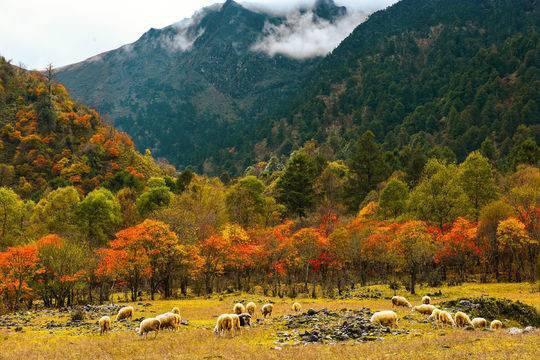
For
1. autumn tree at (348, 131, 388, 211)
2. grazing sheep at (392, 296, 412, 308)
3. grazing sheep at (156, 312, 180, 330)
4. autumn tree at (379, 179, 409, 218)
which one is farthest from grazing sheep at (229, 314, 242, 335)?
autumn tree at (348, 131, 388, 211)

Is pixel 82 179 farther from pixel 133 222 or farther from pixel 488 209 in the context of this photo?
pixel 488 209

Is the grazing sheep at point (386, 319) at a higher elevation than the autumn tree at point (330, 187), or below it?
below

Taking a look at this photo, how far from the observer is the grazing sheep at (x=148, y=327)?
29.5 metres

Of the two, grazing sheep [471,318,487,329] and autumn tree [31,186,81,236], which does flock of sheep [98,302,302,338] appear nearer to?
grazing sheep [471,318,487,329]

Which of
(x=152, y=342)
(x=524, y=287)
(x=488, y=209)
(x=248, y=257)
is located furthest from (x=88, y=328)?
(x=488, y=209)

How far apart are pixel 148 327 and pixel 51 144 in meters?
135

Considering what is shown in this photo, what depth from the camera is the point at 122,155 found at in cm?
15462

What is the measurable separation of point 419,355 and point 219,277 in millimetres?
70924

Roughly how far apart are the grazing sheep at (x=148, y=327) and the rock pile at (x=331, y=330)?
7.97 m

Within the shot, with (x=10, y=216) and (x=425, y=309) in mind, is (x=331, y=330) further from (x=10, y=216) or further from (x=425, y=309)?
(x=10, y=216)

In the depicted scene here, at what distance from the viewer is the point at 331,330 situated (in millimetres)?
28906

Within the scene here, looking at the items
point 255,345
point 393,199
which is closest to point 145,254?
point 255,345

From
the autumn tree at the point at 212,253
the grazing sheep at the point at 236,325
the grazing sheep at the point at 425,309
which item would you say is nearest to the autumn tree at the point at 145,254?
the autumn tree at the point at 212,253

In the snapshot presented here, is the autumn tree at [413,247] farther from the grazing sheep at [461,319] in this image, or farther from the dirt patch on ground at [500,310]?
the grazing sheep at [461,319]
